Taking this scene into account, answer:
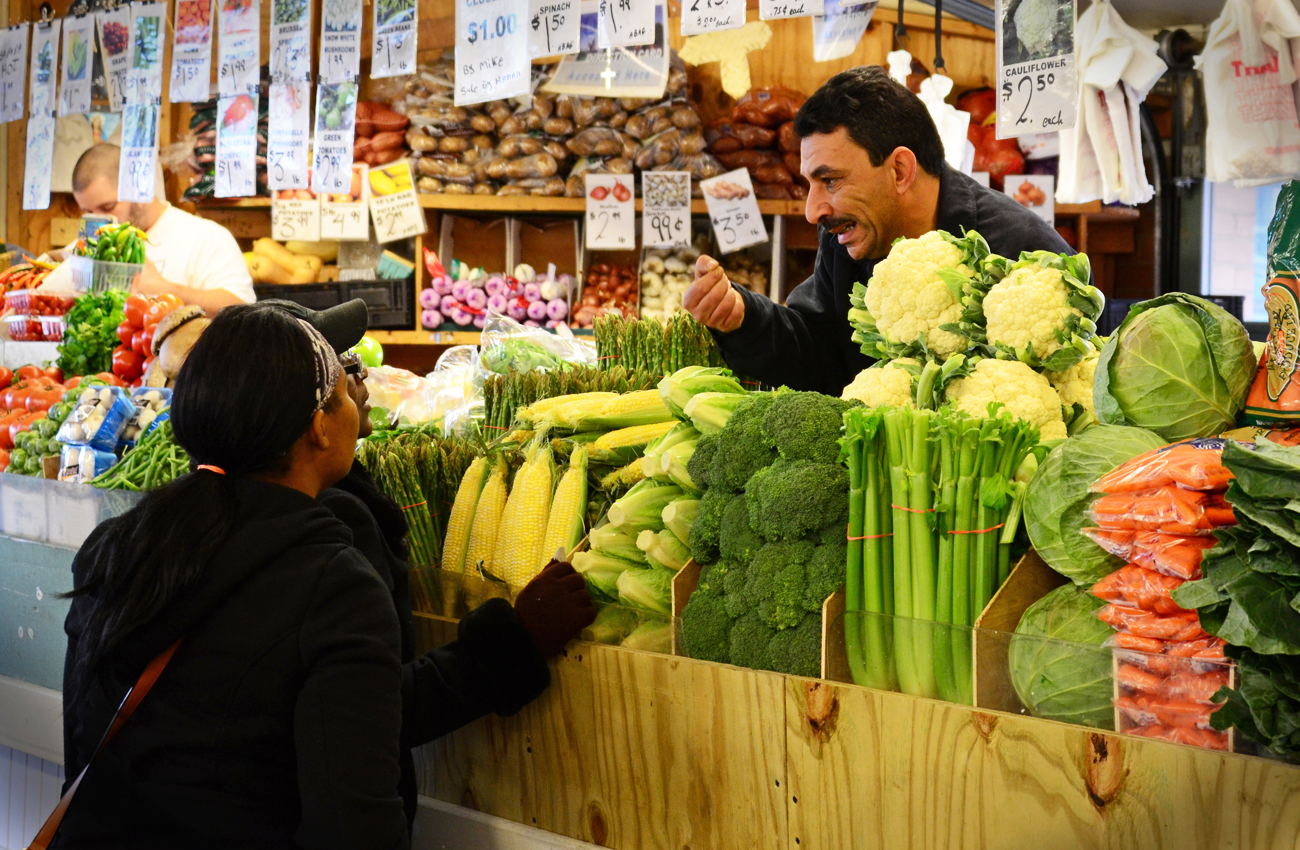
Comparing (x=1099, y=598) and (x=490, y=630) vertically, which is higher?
(x=1099, y=598)

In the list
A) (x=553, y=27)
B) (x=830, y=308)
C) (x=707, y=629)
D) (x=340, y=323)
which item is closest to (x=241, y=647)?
(x=707, y=629)

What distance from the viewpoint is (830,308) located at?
3.01 metres

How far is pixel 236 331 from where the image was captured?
1.44 meters

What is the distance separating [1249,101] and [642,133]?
268cm

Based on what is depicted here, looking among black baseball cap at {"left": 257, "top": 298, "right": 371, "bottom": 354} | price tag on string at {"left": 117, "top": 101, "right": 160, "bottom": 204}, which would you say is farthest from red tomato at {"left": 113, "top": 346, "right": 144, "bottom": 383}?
black baseball cap at {"left": 257, "top": 298, "right": 371, "bottom": 354}

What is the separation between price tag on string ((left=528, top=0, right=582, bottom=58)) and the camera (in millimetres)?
3633

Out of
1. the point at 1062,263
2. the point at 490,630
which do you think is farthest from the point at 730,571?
the point at 1062,263

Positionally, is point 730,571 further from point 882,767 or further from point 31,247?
point 31,247

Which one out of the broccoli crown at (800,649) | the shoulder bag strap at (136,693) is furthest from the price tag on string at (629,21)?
the shoulder bag strap at (136,693)

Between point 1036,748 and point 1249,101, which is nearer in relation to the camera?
point 1036,748

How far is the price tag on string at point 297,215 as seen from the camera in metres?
5.70

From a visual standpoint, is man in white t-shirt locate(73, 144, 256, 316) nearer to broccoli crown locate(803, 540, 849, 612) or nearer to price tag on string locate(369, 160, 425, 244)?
price tag on string locate(369, 160, 425, 244)

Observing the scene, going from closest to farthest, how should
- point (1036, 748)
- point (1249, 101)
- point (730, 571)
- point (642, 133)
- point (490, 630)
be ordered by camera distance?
point (1036, 748) → point (730, 571) → point (490, 630) → point (1249, 101) → point (642, 133)

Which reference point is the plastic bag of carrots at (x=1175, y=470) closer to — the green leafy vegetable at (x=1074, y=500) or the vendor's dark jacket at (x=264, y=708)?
the green leafy vegetable at (x=1074, y=500)
